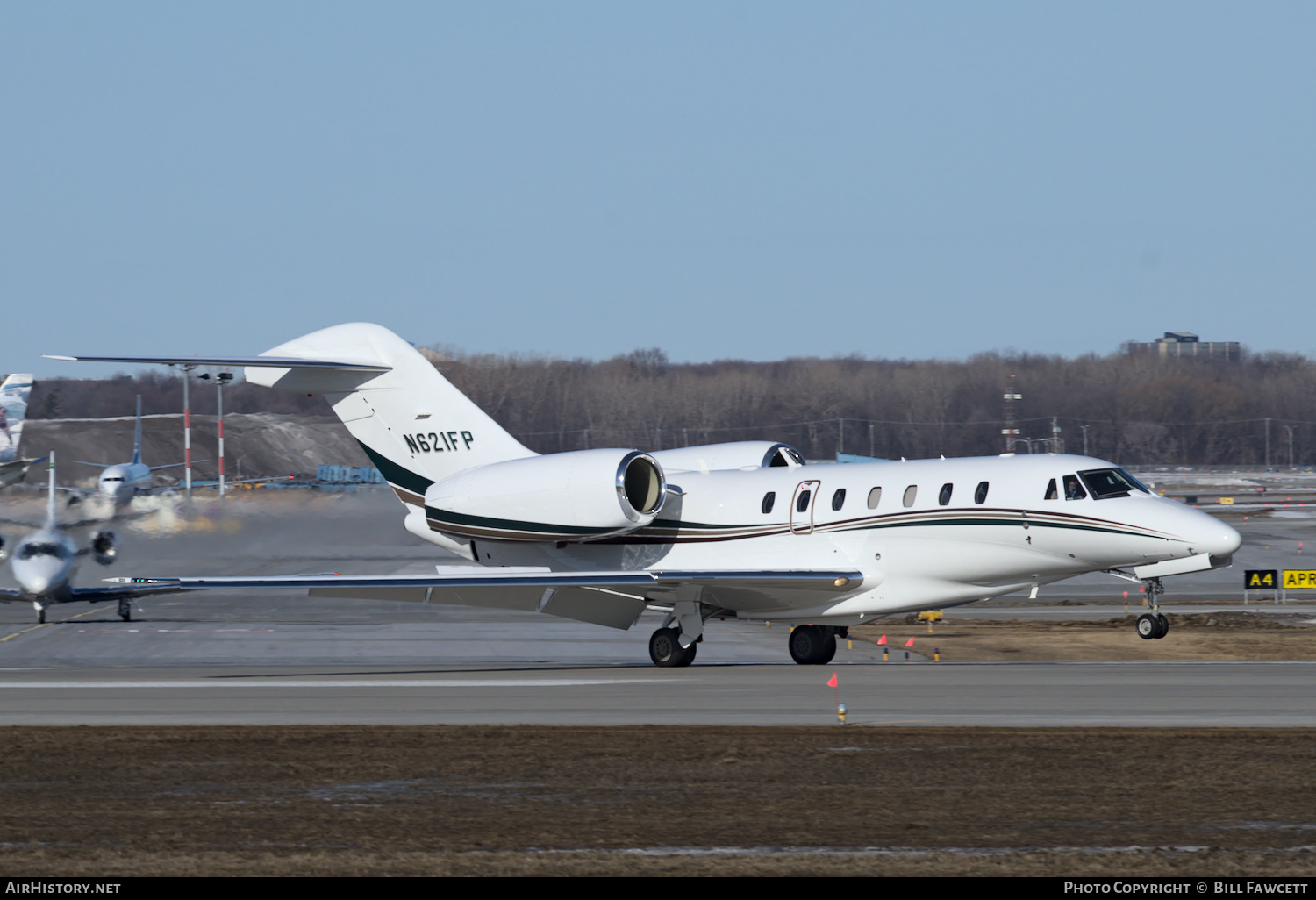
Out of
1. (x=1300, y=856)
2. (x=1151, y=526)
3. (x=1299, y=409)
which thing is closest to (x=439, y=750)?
(x=1300, y=856)

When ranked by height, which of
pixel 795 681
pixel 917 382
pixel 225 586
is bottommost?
pixel 795 681

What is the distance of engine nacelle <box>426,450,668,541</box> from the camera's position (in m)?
22.0

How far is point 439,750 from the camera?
42.2 ft

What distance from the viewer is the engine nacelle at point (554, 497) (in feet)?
72.1

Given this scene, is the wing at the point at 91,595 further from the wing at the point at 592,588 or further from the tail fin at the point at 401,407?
the wing at the point at 592,588

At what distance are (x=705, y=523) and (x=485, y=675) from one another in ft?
14.3

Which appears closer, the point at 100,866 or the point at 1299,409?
the point at 100,866

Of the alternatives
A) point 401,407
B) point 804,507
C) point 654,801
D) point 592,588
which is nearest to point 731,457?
point 804,507

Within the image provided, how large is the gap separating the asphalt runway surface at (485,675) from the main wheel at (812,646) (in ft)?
1.63

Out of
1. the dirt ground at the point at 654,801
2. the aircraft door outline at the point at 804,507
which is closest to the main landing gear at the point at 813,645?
the aircraft door outline at the point at 804,507

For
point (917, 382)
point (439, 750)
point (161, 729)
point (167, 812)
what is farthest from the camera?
point (917, 382)

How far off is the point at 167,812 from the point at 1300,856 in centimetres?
723

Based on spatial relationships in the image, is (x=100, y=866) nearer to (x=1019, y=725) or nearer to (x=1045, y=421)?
(x=1019, y=725)
